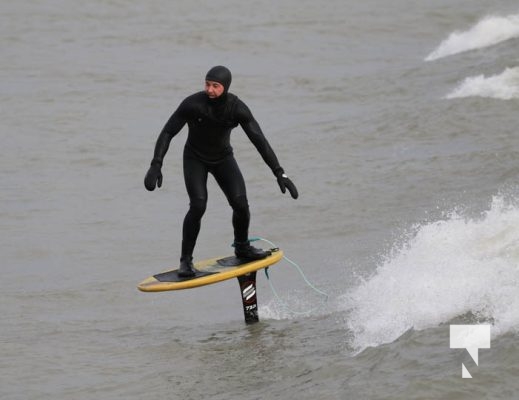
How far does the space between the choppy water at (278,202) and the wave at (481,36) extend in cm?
9

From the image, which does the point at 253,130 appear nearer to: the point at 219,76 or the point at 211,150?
the point at 211,150

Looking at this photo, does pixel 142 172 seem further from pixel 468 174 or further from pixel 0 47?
pixel 0 47

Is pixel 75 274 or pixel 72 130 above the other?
pixel 72 130

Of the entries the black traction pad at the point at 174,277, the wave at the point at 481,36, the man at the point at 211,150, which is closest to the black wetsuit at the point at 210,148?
the man at the point at 211,150

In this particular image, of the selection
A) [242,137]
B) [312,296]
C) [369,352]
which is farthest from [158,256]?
[242,137]

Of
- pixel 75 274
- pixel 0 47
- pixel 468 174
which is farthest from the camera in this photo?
pixel 0 47

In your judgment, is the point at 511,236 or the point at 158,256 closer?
the point at 511,236

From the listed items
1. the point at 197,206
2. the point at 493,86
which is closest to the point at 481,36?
the point at 493,86

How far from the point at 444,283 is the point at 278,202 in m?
6.74

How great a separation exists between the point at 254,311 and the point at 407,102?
447 inches

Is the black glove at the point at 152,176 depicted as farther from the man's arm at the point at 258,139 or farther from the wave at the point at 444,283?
the wave at the point at 444,283

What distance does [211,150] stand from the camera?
30.3 ft

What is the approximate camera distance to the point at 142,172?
56.9 feet

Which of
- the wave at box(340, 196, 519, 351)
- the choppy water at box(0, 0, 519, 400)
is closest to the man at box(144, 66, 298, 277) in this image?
the choppy water at box(0, 0, 519, 400)
